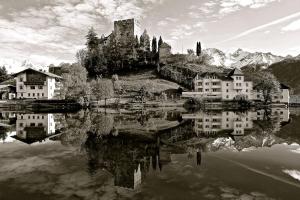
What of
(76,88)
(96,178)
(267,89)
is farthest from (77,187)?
(267,89)

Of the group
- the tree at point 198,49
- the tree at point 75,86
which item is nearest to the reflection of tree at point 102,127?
the tree at point 75,86

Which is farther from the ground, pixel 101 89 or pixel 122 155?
pixel 101 89

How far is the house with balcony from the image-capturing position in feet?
329

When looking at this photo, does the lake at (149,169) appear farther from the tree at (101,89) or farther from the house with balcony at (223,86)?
the house with balcony at (223,86)

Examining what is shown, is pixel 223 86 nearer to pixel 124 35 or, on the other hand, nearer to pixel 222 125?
pixel 124 35

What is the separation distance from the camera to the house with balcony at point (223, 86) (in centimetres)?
10031

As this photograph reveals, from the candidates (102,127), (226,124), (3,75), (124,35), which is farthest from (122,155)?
(3,75)

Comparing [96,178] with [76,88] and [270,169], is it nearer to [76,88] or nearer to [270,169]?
[270,169]

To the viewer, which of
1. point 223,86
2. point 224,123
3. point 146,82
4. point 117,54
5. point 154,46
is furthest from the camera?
point 154,46

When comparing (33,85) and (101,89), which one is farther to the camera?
(33,85)

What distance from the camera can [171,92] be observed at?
99812 millimetres

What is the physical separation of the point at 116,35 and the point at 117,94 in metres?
54.0

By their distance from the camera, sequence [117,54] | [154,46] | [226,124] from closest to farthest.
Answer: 1. [226,124]
2. [117,54]
3. [154,46]

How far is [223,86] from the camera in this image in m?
100
